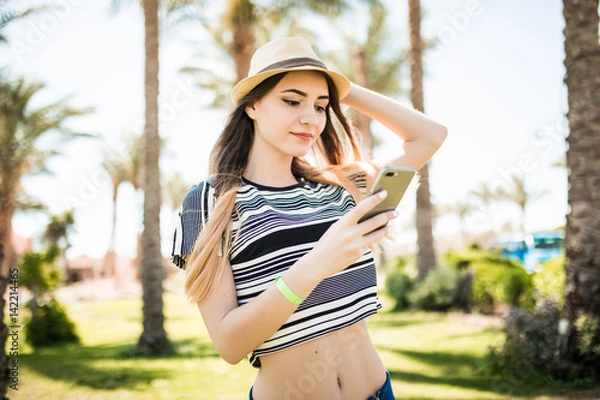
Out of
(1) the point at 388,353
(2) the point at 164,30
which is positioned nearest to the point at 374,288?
(1) the point at 388,353

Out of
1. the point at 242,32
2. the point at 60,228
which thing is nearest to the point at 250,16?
the point at 242,32

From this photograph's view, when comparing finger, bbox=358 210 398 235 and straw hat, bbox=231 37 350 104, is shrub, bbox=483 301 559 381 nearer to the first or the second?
Result: straw hat, bbox=231 37 350 104

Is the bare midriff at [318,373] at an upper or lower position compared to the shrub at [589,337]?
upper

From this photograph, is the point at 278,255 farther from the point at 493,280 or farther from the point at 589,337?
the point at 493,280

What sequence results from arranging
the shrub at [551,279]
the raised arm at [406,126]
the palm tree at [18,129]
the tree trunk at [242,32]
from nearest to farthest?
the raised arm at [406,126] → the shrub at [551,279] → the tree trunk at [242,32] → the palm tree at [18,129]

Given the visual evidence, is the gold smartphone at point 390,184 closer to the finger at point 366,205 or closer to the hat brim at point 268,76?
the finger at point 366,205

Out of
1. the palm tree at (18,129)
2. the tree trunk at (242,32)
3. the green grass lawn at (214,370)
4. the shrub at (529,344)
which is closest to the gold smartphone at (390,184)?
the green grass lawn at (214,370)

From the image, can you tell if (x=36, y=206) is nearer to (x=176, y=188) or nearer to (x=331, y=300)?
(x=176, y=188)

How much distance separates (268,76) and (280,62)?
7 centimetres

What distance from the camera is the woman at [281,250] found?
1588mm

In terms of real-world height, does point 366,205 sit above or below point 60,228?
above

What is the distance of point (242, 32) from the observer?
45.1 feet

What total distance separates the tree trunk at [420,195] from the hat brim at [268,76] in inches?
497

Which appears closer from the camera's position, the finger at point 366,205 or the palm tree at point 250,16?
the finger at point 366,205
